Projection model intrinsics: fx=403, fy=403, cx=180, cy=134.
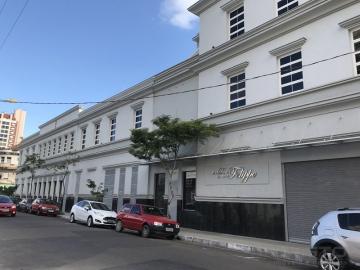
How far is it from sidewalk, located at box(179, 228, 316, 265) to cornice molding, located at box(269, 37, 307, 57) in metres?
8.43

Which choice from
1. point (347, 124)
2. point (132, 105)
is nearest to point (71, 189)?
point (132, 105)

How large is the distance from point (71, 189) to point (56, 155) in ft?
24.4

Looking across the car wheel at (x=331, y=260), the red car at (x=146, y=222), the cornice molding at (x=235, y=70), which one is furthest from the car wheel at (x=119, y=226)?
the car wheel at (x=331, y=260)

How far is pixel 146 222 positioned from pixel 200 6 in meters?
13.5

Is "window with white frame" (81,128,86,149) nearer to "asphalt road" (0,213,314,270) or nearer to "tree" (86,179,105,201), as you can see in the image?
"tree" (86,179,105,201)

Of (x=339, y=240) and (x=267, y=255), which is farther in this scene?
(x=267, y=255)

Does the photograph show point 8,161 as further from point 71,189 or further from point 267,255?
point 267,255

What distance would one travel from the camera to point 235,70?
21156 millimetres

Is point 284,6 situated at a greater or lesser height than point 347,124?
greater

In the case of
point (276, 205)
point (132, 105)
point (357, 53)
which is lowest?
point (276, 205)

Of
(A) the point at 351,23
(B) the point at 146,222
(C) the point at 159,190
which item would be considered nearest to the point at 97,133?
(C) the point at 159,190

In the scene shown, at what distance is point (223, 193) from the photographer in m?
20.4

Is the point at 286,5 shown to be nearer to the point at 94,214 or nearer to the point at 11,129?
the point at 94,214

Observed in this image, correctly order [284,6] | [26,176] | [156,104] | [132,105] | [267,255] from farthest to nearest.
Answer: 1. [26,176]
2. [132,105]
3. [156,104]
4. [284,6]
5. [267,255]
